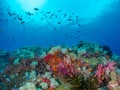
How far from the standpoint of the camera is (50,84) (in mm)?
8219

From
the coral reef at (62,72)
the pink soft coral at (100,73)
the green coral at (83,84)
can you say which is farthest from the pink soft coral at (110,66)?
the green coral at (83,84)

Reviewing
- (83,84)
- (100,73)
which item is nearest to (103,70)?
(100,73)

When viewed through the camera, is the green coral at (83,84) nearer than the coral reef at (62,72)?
Yes

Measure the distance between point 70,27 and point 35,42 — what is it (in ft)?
124

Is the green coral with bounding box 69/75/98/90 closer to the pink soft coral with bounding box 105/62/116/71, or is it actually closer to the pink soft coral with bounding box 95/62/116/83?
the pink soft coral with bounding box 95/62/116/83

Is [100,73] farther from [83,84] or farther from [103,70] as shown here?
[83,84]

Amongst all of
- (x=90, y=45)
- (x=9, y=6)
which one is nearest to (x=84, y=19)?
(x=9, y=6)

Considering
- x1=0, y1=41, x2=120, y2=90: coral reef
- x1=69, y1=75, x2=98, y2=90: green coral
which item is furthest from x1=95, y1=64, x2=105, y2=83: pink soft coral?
x1=69, y1=75, x2=98, y2=90: green coral

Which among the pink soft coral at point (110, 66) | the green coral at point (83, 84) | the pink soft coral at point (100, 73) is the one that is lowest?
the green coral at point (83, 84)

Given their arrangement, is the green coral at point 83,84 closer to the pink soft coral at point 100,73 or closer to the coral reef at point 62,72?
the coral reef at point 62,72

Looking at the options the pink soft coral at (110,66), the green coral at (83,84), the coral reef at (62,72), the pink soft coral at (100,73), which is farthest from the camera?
the pink soft coral at (110,66)

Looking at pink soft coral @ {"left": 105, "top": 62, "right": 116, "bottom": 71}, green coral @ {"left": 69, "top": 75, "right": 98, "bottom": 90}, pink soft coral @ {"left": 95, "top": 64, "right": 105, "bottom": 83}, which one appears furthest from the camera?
pink soft coral @ {"left": 105, "top": 62, "right": 116, "bottom": 71}

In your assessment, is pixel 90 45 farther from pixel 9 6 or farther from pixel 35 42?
pixel 35 42

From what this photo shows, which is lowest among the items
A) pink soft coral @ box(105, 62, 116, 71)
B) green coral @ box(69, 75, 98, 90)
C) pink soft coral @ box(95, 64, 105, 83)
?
green coral @ box(69, 75, 98, 90)
